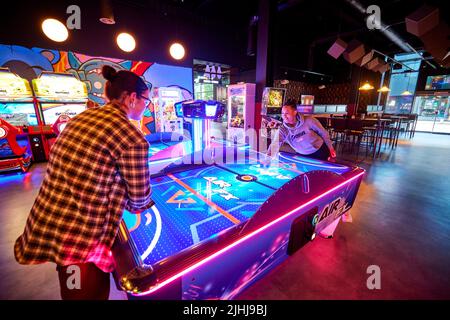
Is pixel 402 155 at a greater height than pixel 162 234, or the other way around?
pixel 162 234

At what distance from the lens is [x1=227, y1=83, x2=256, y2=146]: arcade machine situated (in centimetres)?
640

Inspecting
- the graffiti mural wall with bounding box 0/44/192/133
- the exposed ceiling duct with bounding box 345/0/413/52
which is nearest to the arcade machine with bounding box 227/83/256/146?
the graffiti mural wall with bounding box 0/44/192/133

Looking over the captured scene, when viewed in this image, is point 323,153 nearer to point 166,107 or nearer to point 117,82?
point 117,82

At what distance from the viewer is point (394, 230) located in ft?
7.98

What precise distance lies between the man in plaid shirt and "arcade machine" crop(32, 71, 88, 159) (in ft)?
15.6

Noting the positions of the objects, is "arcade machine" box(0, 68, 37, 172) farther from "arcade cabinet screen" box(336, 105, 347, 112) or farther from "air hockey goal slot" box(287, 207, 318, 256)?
"arcade cabinet screen" box(336, 105, 347, 112)

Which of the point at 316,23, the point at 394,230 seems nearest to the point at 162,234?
the point at 394,230

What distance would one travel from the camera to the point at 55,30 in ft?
16.1

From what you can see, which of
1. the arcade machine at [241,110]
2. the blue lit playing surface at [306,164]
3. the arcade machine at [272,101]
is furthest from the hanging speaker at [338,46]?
the blue lit playing surface at [306,164]

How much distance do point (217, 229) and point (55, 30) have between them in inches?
254

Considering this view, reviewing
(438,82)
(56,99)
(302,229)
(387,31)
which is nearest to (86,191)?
(302,229)

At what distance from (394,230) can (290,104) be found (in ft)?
6.32

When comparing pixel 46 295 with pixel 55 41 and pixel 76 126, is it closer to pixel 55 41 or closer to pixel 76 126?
pixel 76 126
